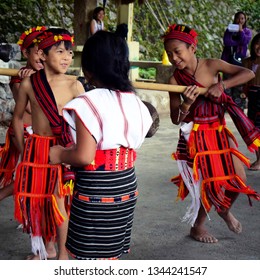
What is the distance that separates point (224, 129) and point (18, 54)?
19.6ft

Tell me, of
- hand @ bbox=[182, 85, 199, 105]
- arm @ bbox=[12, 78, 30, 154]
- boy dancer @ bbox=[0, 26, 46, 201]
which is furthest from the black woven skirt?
boy dancer @ bbox=[0, 26, 46, 201]

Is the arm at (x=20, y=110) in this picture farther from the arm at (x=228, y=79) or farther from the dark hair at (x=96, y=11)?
the dark hair at (x=96, y=11)

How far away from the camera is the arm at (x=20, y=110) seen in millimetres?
3529

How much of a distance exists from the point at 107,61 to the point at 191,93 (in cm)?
128

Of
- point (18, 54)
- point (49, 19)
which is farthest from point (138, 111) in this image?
point (49, 19)

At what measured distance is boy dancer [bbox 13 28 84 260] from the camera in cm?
352

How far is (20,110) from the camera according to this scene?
11.8ft

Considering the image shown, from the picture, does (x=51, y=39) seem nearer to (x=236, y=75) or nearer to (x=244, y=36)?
(x=236, y=75)

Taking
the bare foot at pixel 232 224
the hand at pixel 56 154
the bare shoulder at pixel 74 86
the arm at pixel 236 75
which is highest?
the arm at pixel 236 75

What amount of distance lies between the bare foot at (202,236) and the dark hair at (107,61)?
1812mm

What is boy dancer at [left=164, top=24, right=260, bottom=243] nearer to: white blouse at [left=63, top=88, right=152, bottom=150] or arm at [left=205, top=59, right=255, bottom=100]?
arm at [left=205, top=59, right=255, bottom=100]

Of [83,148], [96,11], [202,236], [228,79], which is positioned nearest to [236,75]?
[228,79]

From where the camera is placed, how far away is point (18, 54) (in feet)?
30.6

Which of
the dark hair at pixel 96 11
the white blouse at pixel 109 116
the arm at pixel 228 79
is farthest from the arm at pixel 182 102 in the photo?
the dark hair at pixel 96 11
